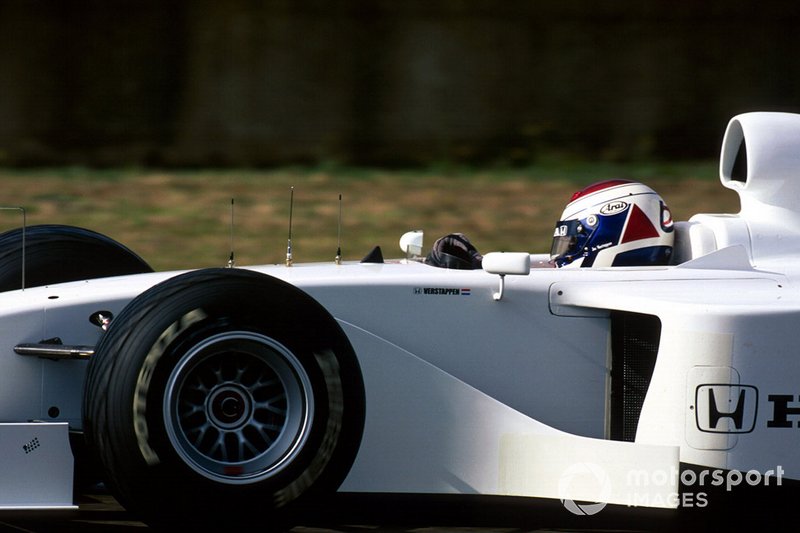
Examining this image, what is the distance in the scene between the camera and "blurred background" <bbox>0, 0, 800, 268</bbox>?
13.2m

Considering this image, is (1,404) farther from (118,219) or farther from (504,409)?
(118,219)

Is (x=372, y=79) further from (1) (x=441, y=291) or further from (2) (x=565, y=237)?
(1) (x=441, y=291)

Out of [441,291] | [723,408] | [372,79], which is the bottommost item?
[723,408]

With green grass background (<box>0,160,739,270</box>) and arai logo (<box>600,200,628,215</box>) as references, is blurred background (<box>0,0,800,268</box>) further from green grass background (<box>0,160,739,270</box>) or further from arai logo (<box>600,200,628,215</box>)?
arai logo (<box>600,200,628,215</box>)

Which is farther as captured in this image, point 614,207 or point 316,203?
point 316,203

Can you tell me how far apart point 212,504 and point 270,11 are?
417 inches

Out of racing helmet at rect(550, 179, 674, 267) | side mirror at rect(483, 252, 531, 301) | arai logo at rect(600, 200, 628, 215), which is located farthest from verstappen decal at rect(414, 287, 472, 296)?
arai logo at rect(600, 200, 628, 215)

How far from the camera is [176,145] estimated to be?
13695 millimetres

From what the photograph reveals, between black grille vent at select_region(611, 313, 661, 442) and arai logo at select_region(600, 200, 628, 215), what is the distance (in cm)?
63

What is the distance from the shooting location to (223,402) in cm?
424

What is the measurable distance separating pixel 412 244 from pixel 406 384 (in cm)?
125

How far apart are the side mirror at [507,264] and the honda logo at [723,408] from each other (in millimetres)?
770

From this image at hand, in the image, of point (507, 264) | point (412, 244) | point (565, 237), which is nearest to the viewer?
point (507, 264)

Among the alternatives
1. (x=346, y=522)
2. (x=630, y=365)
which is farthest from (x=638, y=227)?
(x=346, y=522)
